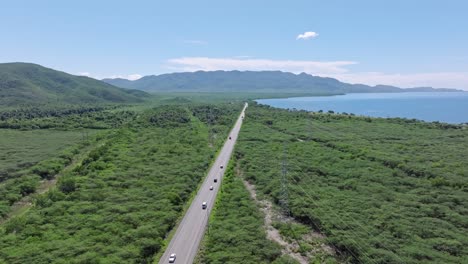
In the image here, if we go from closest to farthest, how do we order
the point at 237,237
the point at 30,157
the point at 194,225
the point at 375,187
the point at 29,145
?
the point at 237,237 → the point at 194,225 → the point at 375,187 → the point at 30,157 → the point at 29,145

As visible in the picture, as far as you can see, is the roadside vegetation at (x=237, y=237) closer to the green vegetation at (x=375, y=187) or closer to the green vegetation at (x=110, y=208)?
the green vegetation at (x=110, y=208)

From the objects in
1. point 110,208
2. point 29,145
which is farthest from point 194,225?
point 29,145

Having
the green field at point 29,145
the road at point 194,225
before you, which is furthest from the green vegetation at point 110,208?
the green field at point 29,145

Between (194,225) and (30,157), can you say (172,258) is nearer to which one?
(194,225)

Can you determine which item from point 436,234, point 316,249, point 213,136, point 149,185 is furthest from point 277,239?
point 213,136

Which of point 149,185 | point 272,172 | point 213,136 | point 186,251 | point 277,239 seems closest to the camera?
point 186,251

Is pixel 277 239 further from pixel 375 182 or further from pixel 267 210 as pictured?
pixel 375 182

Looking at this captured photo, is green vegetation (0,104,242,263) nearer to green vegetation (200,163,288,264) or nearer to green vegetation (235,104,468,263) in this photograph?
green vegetation (200,163,288,264)
